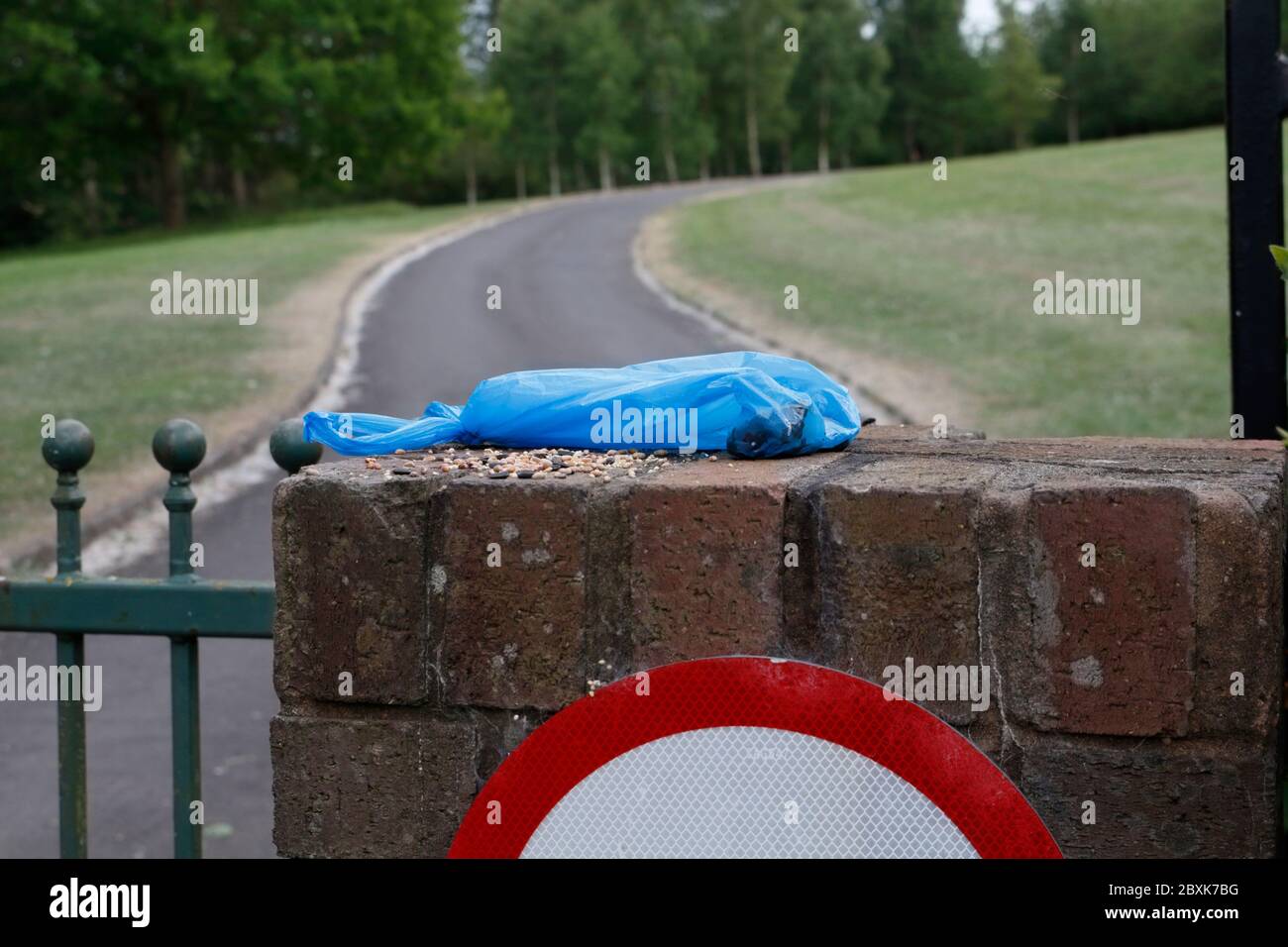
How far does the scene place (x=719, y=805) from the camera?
1.82m

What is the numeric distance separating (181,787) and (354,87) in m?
39.2

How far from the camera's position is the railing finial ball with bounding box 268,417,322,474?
305 centimetres

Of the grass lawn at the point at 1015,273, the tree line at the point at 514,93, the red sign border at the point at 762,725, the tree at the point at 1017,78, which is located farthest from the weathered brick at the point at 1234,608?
Answer: the tree at the point at 1017,78

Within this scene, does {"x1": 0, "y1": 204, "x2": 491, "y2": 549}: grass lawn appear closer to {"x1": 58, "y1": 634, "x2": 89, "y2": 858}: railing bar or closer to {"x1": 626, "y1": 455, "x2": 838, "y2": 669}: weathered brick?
{"x1": 58, "y1": 634, "x2": 89, "y2": 858}: railing bar

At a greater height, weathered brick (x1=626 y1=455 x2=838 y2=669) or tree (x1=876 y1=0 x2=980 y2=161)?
tree (x1=876 y1=0 x2=980 y2=161)

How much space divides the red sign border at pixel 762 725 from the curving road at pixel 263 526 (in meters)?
4.72

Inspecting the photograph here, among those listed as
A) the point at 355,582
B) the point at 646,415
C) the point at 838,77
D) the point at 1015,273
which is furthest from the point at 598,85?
the point at 355,582

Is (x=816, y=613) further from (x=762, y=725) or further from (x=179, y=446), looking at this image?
(x=179, y=446)

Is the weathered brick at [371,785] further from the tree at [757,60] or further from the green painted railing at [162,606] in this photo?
the tree at [757,60]

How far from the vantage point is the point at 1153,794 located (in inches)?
87.5

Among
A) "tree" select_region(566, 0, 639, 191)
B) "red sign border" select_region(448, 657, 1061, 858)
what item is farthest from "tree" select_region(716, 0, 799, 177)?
"red sign border" select_region(448, 657, 1061, 858)

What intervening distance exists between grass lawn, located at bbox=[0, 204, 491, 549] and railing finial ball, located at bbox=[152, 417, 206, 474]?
7.53 metres

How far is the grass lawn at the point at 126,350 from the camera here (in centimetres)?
1245

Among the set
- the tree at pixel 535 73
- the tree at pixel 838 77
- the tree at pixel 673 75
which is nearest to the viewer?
the tree at pixel 535 73
